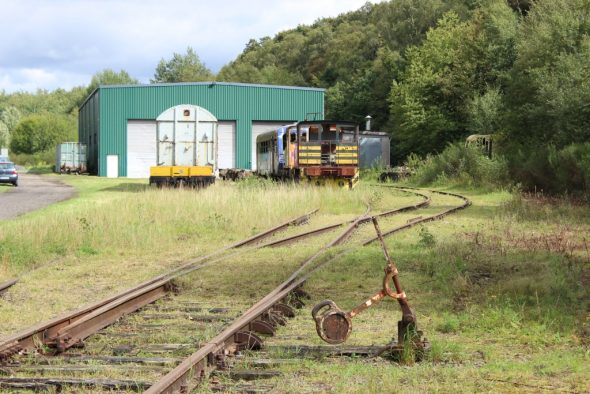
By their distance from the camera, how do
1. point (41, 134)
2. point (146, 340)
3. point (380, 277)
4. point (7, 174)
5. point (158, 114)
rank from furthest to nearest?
point (41, 134)
point (158, 114)
point (7, 174)
point (380, 277)
point (146, 340)

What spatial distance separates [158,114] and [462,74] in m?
24.3

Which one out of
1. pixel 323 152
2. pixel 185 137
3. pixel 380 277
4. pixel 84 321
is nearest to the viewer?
pixel 84 321

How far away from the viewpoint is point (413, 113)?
193 feet

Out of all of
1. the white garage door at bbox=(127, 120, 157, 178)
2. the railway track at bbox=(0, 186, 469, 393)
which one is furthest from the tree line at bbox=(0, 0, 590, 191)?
the white garage door at bbox=(127, 120, 157, 178)

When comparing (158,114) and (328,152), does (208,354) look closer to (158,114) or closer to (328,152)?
(328,152)

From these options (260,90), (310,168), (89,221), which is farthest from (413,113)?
(89,221)

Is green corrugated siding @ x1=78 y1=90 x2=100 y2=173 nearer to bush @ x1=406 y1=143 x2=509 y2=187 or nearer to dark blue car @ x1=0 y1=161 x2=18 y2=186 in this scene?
dark blue car @ x1=0 y1=161 x2=18 y2=186

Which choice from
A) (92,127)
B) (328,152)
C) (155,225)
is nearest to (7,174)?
(328,152)

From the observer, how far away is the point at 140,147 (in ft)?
173

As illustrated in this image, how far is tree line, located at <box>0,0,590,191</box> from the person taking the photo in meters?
28.5

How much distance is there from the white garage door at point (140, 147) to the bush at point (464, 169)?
20.8 metres

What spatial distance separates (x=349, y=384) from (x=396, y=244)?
25.1 ft

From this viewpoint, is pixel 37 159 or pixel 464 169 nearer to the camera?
pixel 464 169

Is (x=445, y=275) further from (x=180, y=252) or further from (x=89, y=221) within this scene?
(x=89, y=221)
